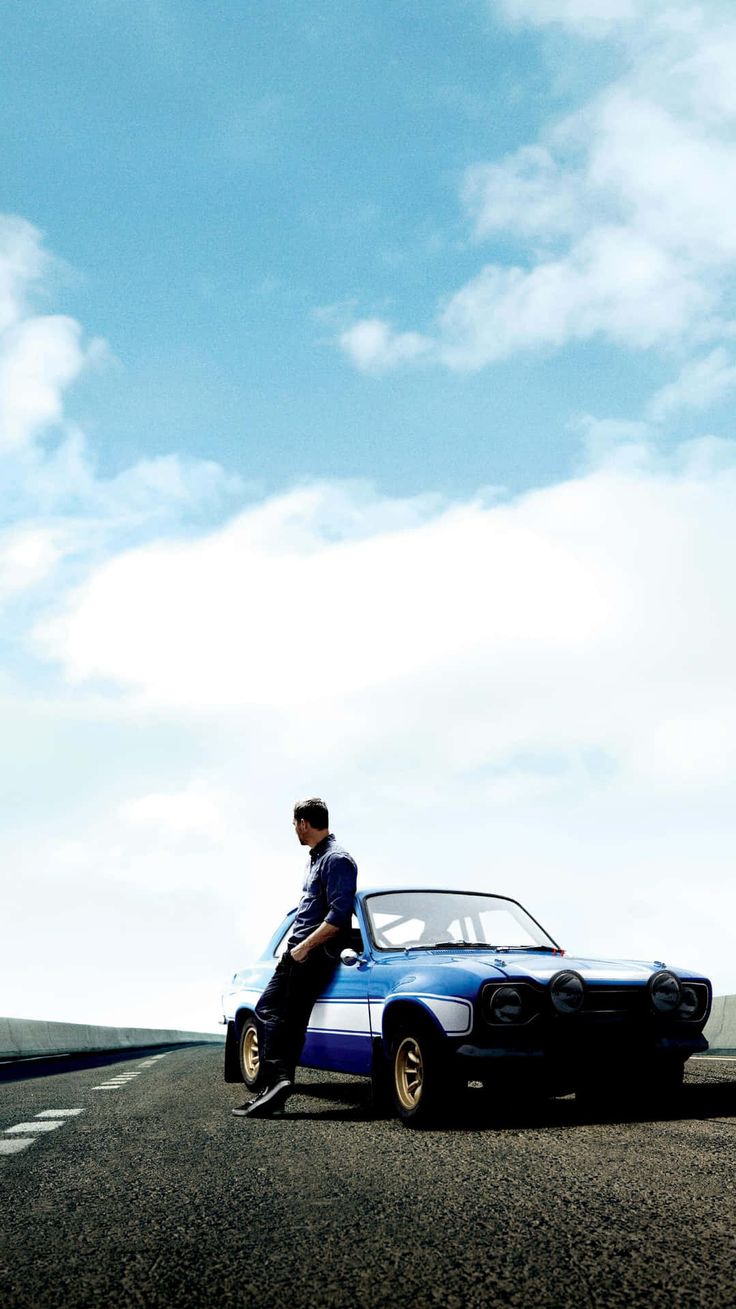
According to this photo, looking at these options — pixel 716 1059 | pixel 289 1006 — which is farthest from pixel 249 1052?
pixel 716 1059

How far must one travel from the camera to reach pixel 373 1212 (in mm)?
4215

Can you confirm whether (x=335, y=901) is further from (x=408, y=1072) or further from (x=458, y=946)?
(x=408, y=1072)

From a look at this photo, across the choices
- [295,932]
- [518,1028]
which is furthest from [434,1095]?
[295,932]

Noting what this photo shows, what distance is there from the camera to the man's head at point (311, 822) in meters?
7.95

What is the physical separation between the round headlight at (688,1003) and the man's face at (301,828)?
7.95 feet

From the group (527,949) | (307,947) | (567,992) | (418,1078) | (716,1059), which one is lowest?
(716,1059)

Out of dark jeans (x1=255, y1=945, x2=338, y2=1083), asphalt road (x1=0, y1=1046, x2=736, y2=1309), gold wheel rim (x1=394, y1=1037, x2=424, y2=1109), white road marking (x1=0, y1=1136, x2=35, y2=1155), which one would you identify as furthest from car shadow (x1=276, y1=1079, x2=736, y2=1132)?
white road marking (x1=0, y1=1136, x2=35, y2=1155)

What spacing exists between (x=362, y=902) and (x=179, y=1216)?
4.00 metres

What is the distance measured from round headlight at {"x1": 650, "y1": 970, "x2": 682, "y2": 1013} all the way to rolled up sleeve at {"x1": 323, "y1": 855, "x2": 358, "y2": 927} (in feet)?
6.05

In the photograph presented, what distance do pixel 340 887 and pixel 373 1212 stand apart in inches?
139

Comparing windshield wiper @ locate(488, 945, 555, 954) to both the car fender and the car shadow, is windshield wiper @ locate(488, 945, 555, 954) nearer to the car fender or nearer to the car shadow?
the car shadow

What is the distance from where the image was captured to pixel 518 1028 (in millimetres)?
6590

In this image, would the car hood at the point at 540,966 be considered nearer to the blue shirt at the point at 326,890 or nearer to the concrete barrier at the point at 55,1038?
the blue shirt at the point at 326,890

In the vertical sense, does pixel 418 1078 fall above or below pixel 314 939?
below
